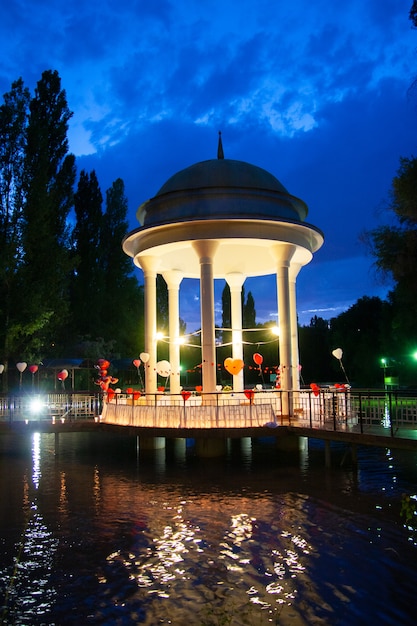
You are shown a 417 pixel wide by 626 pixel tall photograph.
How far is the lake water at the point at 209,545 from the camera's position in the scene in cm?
748

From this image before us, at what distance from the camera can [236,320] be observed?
26188 mm

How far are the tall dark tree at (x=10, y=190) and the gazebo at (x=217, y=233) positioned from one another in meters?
11.6

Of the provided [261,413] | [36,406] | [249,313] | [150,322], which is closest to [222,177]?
[150,322]

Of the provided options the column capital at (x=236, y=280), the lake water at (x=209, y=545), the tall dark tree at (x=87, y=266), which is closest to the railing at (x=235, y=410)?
the lake water at (x=209, y=545)

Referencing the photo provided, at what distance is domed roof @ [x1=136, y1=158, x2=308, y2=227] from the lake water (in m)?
9.06

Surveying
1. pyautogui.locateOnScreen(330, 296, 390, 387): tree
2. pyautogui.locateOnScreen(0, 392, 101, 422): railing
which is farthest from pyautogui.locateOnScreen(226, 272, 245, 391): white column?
pyautogui.locateOnScreen(330, 296, 390, 387): tree

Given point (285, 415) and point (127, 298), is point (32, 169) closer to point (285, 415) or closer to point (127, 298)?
point (127, 298)

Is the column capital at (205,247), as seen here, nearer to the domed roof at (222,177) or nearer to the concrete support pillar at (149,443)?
the domed roof at (222,177)

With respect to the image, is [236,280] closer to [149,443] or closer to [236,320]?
[236,320]

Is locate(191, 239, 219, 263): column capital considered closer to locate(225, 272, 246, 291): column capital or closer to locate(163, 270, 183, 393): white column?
locate(163, 270, 183, 393): white column

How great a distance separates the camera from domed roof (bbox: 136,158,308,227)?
20.7m

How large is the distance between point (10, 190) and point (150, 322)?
17099 mm

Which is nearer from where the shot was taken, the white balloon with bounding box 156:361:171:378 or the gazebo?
the gazebo

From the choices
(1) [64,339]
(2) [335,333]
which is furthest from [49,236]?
(2) [335,333]
